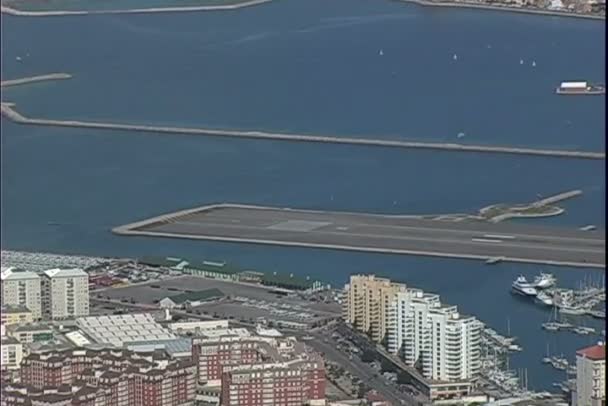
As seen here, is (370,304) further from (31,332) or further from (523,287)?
(31,332)

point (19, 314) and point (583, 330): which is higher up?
point (19, 314)

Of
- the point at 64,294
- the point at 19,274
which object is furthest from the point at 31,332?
the point at 64,294

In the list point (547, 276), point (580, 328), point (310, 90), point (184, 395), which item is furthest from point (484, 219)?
point (310, 90)

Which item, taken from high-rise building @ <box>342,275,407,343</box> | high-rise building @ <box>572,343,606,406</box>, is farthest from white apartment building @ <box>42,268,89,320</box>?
high-rise building @ <box>572,343,606,406</box>

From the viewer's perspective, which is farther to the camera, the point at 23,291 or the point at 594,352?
the point at 23,291

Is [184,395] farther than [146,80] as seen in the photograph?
No

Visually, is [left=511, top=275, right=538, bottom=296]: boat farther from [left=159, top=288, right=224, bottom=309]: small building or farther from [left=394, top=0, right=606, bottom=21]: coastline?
[left=394, top=0, right=606, bottom=21]: coastline

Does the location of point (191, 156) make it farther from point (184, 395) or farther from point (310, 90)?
point (184, 395)
